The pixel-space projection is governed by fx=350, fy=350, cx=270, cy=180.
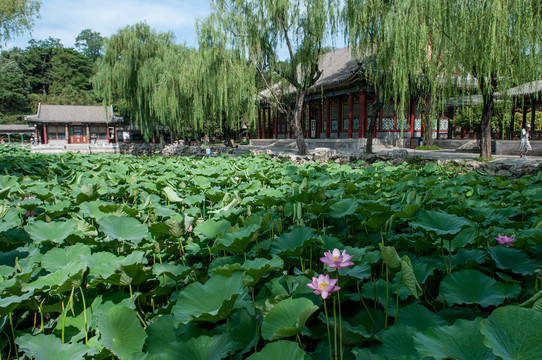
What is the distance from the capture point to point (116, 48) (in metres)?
17.9

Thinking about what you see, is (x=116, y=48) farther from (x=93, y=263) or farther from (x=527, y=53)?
(x=93, y=263)

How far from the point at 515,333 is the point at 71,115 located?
1304 inches

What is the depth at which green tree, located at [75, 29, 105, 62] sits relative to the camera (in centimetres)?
6356

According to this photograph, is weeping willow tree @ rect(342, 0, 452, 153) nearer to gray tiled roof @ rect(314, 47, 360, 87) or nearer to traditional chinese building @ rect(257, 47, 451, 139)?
traditional chinese building @ rect(257, 47, 451, 139)

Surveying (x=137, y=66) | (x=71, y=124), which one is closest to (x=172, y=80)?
(x=137, y=66)

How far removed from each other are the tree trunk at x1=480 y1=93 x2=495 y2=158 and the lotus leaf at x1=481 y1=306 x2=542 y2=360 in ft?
28.0

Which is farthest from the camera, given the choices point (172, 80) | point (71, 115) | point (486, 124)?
point (71, 115)

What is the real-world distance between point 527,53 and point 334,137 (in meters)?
9.34

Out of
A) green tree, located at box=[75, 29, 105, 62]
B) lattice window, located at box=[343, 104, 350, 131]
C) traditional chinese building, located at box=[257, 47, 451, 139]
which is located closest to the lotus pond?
traditional chinese building, located at box=[257, 47, 451, 139]

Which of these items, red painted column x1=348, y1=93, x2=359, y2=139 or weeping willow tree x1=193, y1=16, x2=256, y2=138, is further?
red painted column x1=348, y1=93, x2=359, y2=139

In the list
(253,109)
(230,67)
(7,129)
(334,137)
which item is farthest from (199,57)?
(7,129)

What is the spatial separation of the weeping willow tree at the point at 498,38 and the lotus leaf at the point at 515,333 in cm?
765

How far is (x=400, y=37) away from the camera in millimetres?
7855

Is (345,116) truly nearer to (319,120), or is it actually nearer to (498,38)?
(319,120)
